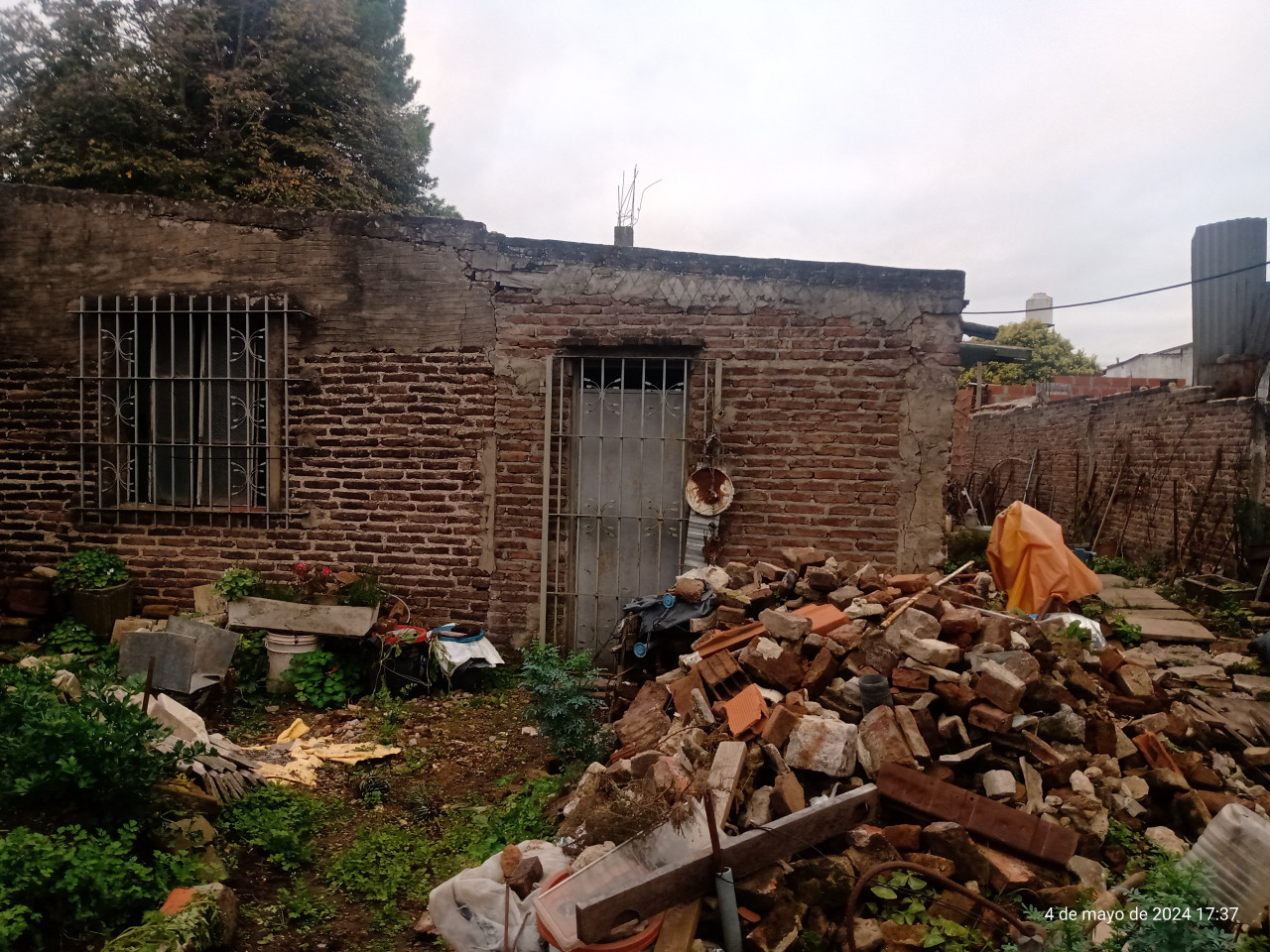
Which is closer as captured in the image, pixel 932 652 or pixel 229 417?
pixel 932 652

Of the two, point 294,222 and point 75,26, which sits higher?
point 75,26

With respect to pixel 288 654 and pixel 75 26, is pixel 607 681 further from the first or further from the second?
pixel 75 26

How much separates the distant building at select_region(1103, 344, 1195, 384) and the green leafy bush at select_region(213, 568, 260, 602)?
23.0 metres

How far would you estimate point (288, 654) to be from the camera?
18.2 feet

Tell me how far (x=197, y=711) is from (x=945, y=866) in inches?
192

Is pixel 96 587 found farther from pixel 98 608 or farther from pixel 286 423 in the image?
pixel 286 423

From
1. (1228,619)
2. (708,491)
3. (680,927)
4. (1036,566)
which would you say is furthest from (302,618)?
(1228,619)

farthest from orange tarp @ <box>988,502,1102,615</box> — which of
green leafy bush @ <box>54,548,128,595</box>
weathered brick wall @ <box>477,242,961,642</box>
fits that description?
green leafy bush @ <box>54,548,128,595</box>

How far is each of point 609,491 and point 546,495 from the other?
0.54 m

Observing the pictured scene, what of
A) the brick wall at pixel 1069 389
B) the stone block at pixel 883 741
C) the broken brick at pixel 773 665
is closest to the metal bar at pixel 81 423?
the broken brick at pixel 773 665

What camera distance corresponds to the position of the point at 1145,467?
1062 centimetres

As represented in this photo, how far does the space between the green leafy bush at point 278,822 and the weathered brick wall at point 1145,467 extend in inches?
410

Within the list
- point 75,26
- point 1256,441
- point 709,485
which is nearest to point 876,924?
point 709,485

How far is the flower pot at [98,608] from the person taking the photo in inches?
236
